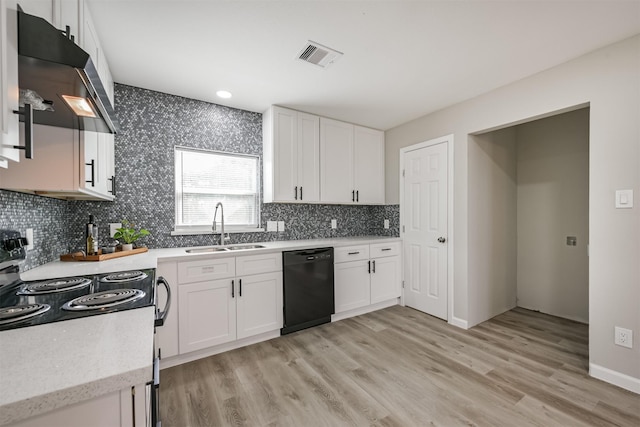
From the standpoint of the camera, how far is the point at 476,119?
2932 millimetres

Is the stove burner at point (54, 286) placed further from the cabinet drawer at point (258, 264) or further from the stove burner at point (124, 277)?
the cabinet drawer at point (258, 264)

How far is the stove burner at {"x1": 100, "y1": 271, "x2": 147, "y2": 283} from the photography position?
154 centimetres

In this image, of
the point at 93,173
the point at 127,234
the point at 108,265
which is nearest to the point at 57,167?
the point at 93,173

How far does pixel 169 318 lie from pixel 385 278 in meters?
2.47

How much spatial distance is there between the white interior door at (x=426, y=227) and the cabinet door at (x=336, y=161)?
0.76 m

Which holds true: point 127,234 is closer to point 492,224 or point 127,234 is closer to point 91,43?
point 91,43

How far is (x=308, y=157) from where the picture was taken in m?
3.41

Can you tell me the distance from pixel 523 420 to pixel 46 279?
2886 mm

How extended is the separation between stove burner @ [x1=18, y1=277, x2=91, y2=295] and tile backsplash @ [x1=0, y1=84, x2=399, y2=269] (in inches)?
21.8

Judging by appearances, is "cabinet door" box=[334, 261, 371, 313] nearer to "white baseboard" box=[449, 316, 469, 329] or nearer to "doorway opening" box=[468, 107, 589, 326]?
"white baseboard" box=[449, 316, 469, 329]

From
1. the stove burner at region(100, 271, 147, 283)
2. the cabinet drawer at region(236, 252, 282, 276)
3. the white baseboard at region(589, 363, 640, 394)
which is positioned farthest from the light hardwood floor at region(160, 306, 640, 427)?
the stove burner at region(100, 271, 147, 283)

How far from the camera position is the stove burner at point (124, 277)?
5.04 ft

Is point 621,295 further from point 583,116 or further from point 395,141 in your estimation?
point 395,141

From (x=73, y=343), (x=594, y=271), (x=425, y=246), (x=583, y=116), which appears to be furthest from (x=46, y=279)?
(x=583, y=116)
